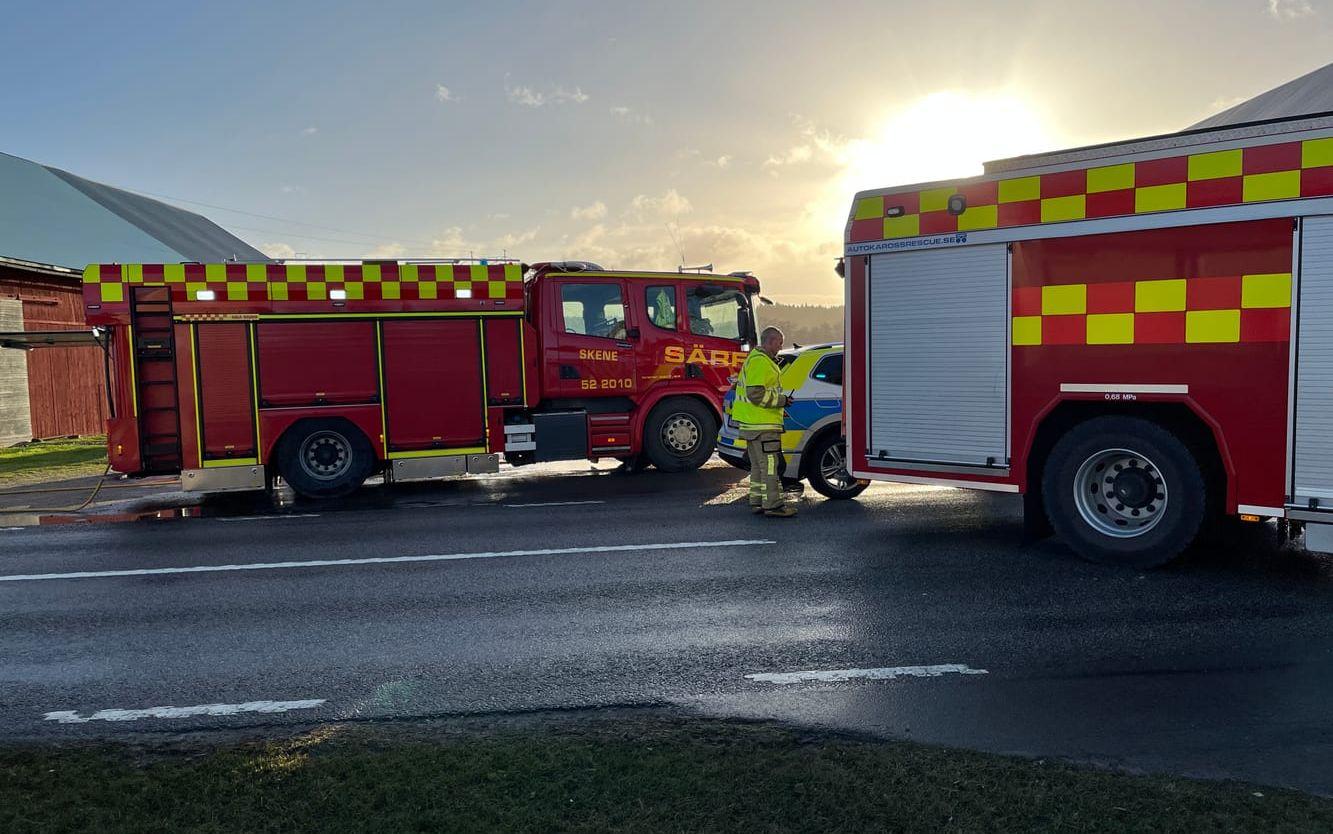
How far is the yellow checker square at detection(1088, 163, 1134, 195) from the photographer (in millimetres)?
6543

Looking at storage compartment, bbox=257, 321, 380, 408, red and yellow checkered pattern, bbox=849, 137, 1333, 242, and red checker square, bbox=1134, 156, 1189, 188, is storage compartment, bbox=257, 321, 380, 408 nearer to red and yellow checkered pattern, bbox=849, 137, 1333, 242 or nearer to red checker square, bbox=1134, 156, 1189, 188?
red and yellow checkered pattern, bbox=849, 137, 1333, 242

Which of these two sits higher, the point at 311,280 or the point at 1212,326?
the point at 311,280

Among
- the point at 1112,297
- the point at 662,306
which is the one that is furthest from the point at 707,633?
the point at 662,306

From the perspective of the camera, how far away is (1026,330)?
7070mm

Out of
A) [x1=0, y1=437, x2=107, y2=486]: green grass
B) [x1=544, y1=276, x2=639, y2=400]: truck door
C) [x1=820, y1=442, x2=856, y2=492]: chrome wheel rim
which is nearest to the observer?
→ [x1=820, y1=442, x2=856, y2=492]: chrome wheel rim

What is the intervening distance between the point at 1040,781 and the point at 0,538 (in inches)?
375

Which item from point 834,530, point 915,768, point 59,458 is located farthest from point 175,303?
point 915,768

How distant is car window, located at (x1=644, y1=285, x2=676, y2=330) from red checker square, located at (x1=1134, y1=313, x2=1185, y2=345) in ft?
22.5

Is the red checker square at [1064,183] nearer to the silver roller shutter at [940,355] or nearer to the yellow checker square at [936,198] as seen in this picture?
the silver roller shutter at [940,355]

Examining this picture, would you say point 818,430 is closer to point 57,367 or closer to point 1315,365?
point 1315,365

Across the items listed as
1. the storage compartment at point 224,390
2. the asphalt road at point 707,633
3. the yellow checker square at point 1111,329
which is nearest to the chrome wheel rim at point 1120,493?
the asphalt road at point 707,633

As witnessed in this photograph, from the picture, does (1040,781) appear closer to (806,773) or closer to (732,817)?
(806,773)

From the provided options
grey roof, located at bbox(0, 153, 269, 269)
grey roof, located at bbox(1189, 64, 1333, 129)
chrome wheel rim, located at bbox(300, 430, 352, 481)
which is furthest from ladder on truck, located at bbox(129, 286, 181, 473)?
grey roof, located at bbox(1189, 64, 1333, 129)

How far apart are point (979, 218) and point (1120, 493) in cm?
225
